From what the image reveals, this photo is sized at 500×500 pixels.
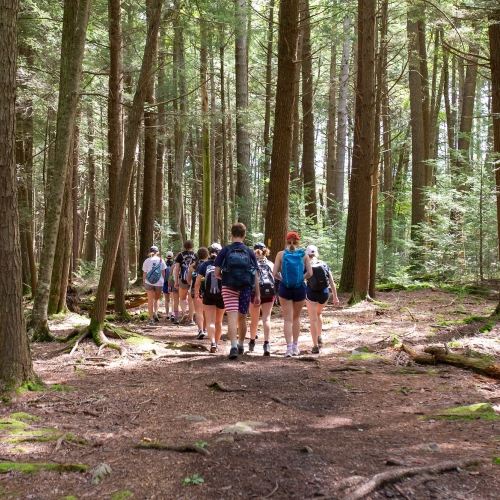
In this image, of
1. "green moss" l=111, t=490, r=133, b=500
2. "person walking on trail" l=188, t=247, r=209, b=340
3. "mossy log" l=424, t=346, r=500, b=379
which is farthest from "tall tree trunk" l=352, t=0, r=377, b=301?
"green moss" l=111, t=490, r=133, b=500

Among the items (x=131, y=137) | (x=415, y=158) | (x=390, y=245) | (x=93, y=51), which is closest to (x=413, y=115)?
(x=415, y=158)

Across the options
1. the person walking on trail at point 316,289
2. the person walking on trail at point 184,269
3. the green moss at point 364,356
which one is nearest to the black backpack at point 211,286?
the person walking on trail at point 316,289

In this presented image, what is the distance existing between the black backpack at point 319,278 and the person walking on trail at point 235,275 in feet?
3.83

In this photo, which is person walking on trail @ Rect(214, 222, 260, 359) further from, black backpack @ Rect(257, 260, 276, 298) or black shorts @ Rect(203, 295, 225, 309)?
black shorts @ Rect(203, 295, 225, 309)

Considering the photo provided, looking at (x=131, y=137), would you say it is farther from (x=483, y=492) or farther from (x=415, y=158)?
(x=415, y=158)

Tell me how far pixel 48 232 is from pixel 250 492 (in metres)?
7.00

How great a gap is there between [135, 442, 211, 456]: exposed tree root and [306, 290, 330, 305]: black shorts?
5178 millimetres

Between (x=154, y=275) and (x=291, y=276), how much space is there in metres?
5.84

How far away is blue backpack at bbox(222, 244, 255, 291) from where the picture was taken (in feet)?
26.7

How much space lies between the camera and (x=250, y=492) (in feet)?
11.3

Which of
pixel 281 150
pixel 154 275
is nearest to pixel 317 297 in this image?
pixel 281 150

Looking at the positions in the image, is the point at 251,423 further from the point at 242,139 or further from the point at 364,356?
the point at 242,139

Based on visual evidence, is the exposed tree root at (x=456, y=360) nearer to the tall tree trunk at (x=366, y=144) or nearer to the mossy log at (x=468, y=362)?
the mossy log at (x=468, y=362)

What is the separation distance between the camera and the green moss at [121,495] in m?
3.45
